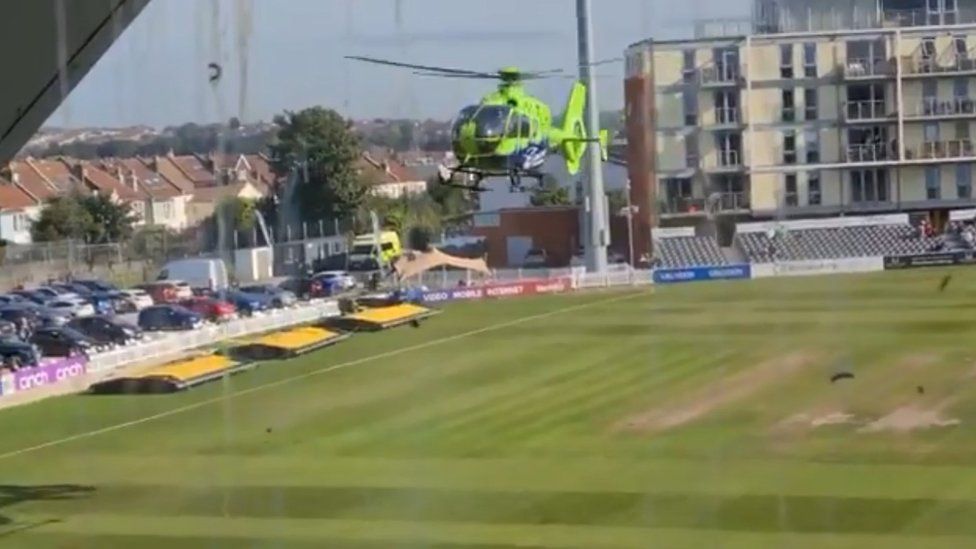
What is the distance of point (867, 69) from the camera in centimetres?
462

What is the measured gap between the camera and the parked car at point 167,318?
5137 mm

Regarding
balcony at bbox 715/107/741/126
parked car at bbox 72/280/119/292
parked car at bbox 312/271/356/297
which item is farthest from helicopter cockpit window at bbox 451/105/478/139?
parked car at bbox 72/280/119/292

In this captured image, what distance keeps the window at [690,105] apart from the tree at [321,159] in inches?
40.0

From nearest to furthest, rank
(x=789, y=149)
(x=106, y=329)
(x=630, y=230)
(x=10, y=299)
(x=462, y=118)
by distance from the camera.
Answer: (x=462, y=118)
(x=789, y=149)
(x=10, y=299)
(x=630, y=230)
(x=106, y=329)

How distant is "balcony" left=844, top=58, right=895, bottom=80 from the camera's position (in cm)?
457

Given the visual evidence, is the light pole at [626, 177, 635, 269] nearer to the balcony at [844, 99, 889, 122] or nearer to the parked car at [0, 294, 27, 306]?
the balcony at [844, 99, 889, 122]

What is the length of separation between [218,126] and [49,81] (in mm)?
1979

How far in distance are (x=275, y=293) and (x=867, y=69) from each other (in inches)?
82.1

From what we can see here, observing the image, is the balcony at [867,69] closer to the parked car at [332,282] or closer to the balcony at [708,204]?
the balcony at [708,204]

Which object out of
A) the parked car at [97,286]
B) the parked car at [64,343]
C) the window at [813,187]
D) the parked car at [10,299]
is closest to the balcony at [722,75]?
the window at [813,187]

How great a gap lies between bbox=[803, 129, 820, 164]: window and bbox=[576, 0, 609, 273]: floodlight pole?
2.15ft

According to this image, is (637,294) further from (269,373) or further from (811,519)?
(811,519)

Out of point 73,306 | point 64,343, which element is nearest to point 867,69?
point 73,306

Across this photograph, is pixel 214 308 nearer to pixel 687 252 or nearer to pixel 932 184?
pixel 687 252
